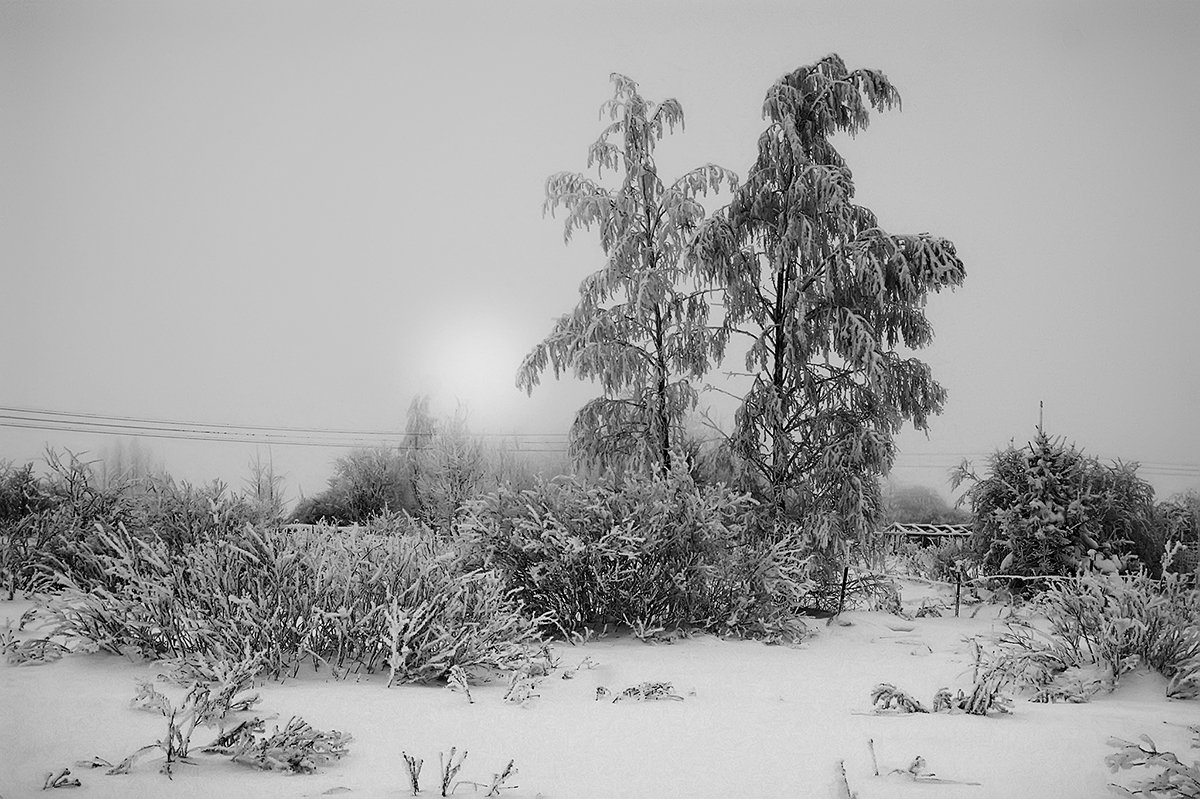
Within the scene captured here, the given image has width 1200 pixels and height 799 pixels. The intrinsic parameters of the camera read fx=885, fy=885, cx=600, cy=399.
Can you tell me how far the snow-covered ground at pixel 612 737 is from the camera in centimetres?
234

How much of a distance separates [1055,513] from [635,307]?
3764 millimetres

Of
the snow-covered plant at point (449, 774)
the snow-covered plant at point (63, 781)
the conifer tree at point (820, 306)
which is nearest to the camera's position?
the snow-covered plant at point (449, 774)

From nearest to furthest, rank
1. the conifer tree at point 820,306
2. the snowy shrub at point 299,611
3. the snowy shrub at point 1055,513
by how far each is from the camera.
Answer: the snowy shrub at point 299,611 < the conifer tree at point 820,306 < the snowy shrub at point 1055,513

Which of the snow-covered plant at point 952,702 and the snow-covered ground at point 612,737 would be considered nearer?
the snow-covered ground at point 612,737

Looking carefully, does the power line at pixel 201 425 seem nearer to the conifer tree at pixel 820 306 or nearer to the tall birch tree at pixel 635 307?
the tall birch tree at pixel 635 307

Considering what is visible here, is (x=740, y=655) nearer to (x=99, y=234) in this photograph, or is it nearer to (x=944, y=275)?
(x=944, y=275)

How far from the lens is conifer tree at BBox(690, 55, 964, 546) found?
5.49 m

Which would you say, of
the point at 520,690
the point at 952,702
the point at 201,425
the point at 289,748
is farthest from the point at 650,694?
the point at 201,425

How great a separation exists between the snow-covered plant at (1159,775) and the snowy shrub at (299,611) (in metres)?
2.05

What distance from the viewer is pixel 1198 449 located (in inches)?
133

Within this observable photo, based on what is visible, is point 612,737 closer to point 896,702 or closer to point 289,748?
point 289,748

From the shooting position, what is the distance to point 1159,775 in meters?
2.41

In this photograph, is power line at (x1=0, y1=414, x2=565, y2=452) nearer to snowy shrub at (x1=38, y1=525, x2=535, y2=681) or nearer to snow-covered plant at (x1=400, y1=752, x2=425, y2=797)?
snowy shrub at (x1=38, y1=525, x2=535, y2=681)

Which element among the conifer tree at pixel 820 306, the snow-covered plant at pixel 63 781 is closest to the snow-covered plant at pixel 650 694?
the snow-covered plant at pixel 63 781
